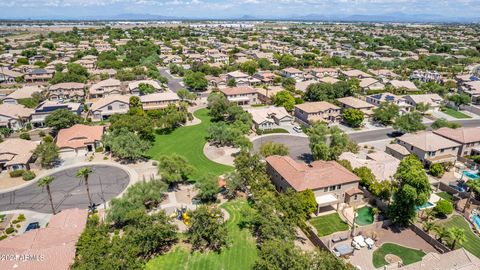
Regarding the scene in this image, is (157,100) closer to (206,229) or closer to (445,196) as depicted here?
(206,229)

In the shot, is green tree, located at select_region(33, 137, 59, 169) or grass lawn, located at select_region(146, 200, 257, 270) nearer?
grass lawn, located at select_region(146, 200, 257, 270)

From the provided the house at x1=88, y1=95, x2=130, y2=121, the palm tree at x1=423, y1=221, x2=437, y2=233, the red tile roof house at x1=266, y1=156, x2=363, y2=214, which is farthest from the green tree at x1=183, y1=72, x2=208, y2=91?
the palm tree at x1=423, y1=221, x2=437, y2=233

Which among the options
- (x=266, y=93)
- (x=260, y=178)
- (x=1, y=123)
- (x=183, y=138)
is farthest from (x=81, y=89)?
(x=260, y=178)

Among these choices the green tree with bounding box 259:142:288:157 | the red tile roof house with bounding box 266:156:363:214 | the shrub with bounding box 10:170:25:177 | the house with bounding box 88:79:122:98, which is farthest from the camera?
the house with bounding box 88:79:122:98

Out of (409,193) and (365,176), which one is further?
(365,176)

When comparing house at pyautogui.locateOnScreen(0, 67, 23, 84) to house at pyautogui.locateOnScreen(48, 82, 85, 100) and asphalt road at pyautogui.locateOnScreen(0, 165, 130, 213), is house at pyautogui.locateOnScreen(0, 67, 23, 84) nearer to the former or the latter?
house at pyautogui.locateOnScreen(48, 82, 85, 100)

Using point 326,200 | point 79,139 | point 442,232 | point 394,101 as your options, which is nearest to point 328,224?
→ point 326,200

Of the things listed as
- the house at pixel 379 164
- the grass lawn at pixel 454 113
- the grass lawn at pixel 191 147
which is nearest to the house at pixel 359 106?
the grass lawn at pixel 454 113
